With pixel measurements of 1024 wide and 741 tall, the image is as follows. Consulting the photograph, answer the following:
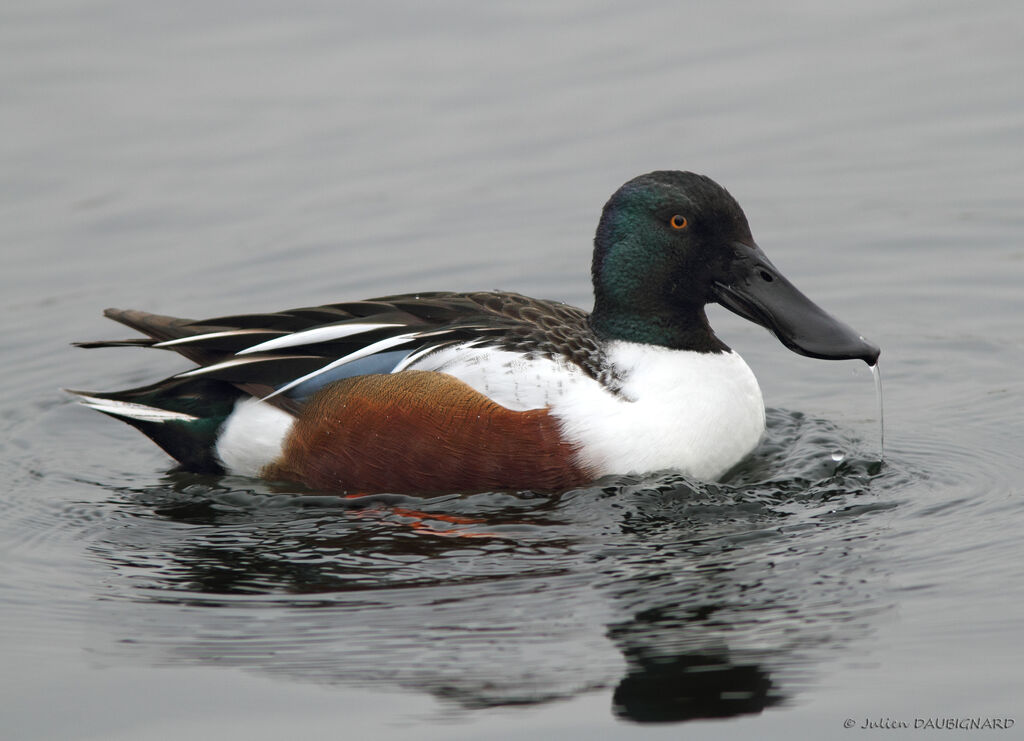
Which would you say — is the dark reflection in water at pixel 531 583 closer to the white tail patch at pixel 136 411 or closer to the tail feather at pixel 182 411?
the tail feather at pixel 182 411

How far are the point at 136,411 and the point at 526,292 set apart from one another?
2644 mm

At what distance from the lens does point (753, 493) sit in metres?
6.26

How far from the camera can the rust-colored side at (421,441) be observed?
20.3 ft

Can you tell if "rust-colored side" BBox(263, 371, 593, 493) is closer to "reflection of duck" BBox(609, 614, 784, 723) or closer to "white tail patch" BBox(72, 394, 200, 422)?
"white tail patch" BBox(72, 394, 200, 422)

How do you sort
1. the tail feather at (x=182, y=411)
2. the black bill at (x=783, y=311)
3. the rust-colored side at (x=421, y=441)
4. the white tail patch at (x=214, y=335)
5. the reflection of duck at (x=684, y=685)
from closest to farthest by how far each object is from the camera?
the reflection of duck at (x=684, y=685) < the rust-colored side at (x=421, y=441) < the black bill at (x=783, y=311) < the white tail patch at (x=214, y=335) < the tail feather at (x=182, y=411)

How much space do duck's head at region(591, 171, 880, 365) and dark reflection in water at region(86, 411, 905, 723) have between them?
59 centimetres

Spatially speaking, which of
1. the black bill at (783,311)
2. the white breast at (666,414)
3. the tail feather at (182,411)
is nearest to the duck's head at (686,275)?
the black bill at (783,311)

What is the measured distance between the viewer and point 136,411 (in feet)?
22.3

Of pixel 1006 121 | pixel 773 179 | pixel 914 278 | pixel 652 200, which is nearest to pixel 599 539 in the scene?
pixel 652 200

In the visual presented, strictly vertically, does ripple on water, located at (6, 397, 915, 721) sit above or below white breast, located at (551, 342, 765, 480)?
Answer: below

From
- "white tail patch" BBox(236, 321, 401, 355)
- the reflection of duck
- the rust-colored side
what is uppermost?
"white tail patch" BBox(236, 321, 401, 355)

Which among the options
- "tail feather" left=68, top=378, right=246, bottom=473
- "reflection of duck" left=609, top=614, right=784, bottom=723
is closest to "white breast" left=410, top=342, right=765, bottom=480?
"tail feather" left=68, top=378, right=246, bottom=473

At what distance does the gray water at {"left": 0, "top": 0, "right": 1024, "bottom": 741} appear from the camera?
4.79 m

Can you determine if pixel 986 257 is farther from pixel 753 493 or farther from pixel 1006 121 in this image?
pixel 753 493
